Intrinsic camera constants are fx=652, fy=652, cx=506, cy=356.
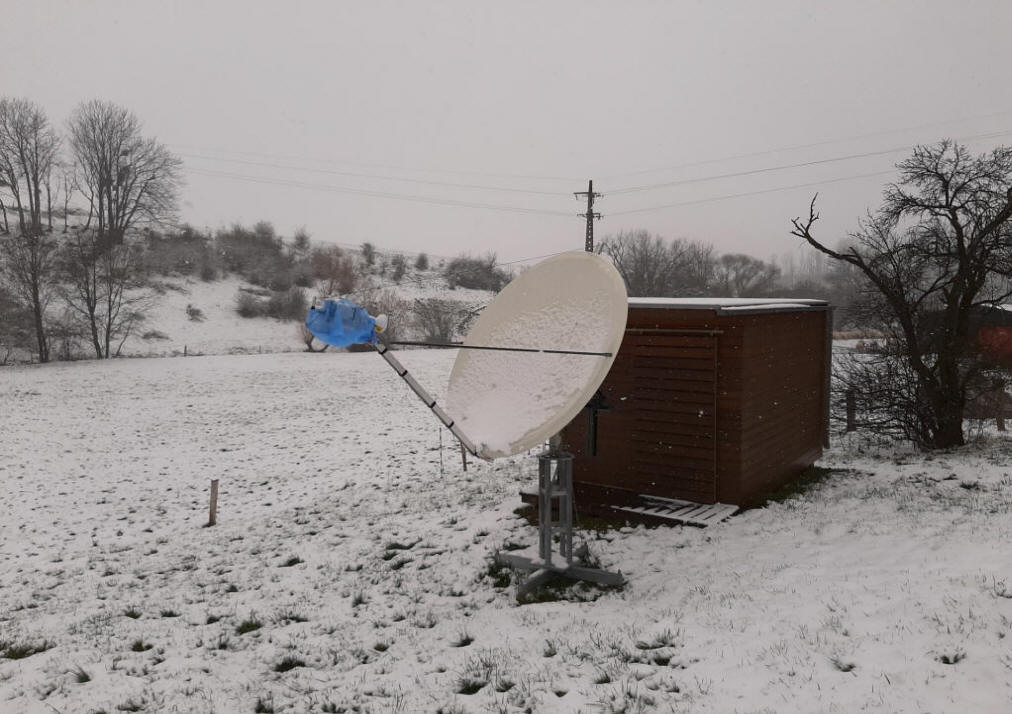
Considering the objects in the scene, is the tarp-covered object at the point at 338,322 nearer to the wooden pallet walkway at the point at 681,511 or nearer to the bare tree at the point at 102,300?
the wooden pallet walkway at the point at 681,511

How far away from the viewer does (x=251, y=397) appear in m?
25.2

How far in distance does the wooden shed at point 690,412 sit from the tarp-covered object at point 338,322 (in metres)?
3.96

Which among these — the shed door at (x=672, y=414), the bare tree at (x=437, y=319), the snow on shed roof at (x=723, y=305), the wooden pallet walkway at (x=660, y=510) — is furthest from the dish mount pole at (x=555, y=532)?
the bare tree at (x=437, y=319)

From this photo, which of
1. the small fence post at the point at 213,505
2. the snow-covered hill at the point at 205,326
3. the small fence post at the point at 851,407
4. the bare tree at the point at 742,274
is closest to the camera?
the small fence post at the point at 213,505

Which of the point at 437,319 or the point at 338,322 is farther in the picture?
the point at 437,319

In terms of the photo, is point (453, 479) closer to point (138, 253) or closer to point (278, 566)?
point (278, 566)

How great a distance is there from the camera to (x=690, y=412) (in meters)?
9.36

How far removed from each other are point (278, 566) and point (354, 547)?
101 centimetres

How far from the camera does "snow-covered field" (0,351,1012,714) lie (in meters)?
4.75

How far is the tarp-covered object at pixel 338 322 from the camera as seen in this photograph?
18.0 feet

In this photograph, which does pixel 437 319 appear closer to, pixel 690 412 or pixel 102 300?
pixel 102 300

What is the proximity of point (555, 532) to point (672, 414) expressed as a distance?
10.5 feet

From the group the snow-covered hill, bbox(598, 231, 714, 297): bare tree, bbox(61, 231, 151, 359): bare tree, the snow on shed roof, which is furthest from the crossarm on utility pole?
bbox(598, 231, 714, 297): bare tree

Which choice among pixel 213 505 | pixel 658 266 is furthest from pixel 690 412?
pixel 658 266
